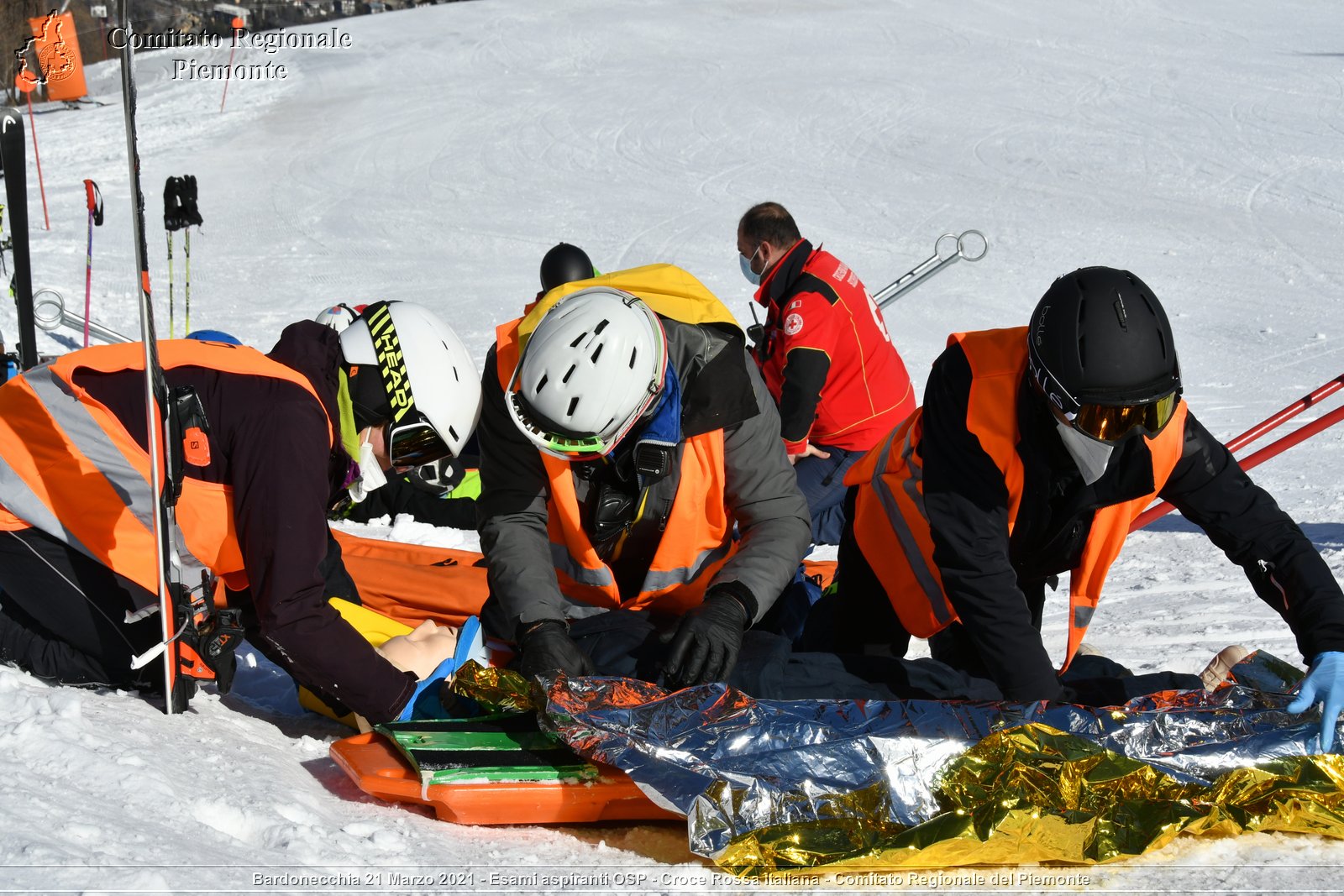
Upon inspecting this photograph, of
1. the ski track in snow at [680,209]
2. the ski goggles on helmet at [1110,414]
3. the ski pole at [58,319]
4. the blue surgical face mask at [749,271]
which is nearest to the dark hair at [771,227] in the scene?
the blue surgical face mask at [749,271]

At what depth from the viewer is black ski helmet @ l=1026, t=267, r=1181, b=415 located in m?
2.60

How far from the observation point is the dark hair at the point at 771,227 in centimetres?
564

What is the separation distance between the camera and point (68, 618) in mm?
3289

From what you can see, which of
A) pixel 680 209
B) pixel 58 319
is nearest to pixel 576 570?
pixel 58 319

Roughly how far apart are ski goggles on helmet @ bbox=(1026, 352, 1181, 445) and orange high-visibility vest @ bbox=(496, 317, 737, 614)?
887 millimetres

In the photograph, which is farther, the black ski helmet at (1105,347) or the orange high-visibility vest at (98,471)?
the orange high-visibility vest at (98,471)

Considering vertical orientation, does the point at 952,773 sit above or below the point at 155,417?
below

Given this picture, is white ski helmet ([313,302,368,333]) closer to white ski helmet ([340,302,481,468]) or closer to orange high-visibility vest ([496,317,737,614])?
white ski helmet ([340,302,481,468])

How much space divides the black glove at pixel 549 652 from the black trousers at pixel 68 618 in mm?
1009

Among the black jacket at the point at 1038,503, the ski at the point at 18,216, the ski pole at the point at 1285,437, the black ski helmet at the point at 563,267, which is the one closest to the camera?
the black jacket at the point at 1038,503

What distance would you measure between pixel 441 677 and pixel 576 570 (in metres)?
0.46

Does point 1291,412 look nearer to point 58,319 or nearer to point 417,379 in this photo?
point 417,379

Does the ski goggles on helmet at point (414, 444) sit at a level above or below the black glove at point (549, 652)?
above

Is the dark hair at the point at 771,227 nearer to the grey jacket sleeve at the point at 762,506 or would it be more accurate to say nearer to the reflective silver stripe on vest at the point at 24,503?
the grey jacket sleeve at the point at 762,506
